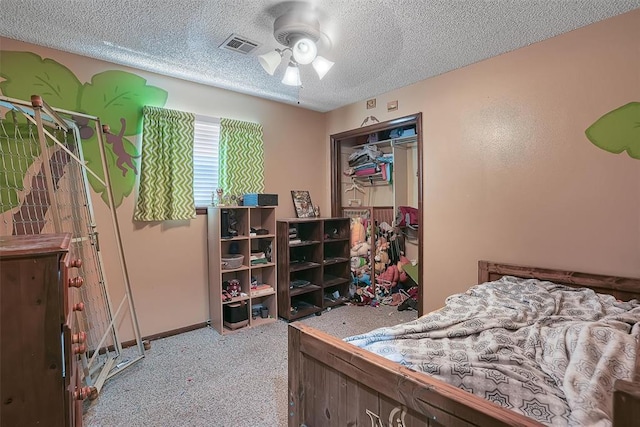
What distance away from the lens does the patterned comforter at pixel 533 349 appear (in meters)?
1.02

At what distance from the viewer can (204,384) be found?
7.04 ft

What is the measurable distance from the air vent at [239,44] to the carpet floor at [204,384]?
8.13 feet

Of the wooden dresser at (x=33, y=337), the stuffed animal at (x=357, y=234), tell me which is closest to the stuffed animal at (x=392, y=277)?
the stuffed animal at (x=357, y=234)

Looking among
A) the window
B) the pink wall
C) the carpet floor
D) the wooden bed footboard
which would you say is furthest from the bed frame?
A: the window

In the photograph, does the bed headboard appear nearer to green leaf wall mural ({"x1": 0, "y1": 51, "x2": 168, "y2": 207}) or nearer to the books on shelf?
the books on shelf

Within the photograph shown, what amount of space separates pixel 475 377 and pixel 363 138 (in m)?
3.75

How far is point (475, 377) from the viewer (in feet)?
3.70

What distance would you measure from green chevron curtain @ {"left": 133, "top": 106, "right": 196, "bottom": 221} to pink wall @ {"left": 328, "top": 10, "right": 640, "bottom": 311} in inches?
93.4

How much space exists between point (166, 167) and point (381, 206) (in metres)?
2.75

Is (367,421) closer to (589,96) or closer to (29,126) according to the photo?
(589,96)

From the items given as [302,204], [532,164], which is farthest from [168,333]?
[532,164]

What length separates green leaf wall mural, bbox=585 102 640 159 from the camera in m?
2.01

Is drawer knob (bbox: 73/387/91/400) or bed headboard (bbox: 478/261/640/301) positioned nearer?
drawer knob (bbox: 73/387/91/400)

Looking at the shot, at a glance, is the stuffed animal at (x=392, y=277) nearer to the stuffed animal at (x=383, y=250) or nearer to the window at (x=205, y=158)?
the stuffed animal at (x=383, y=250)
